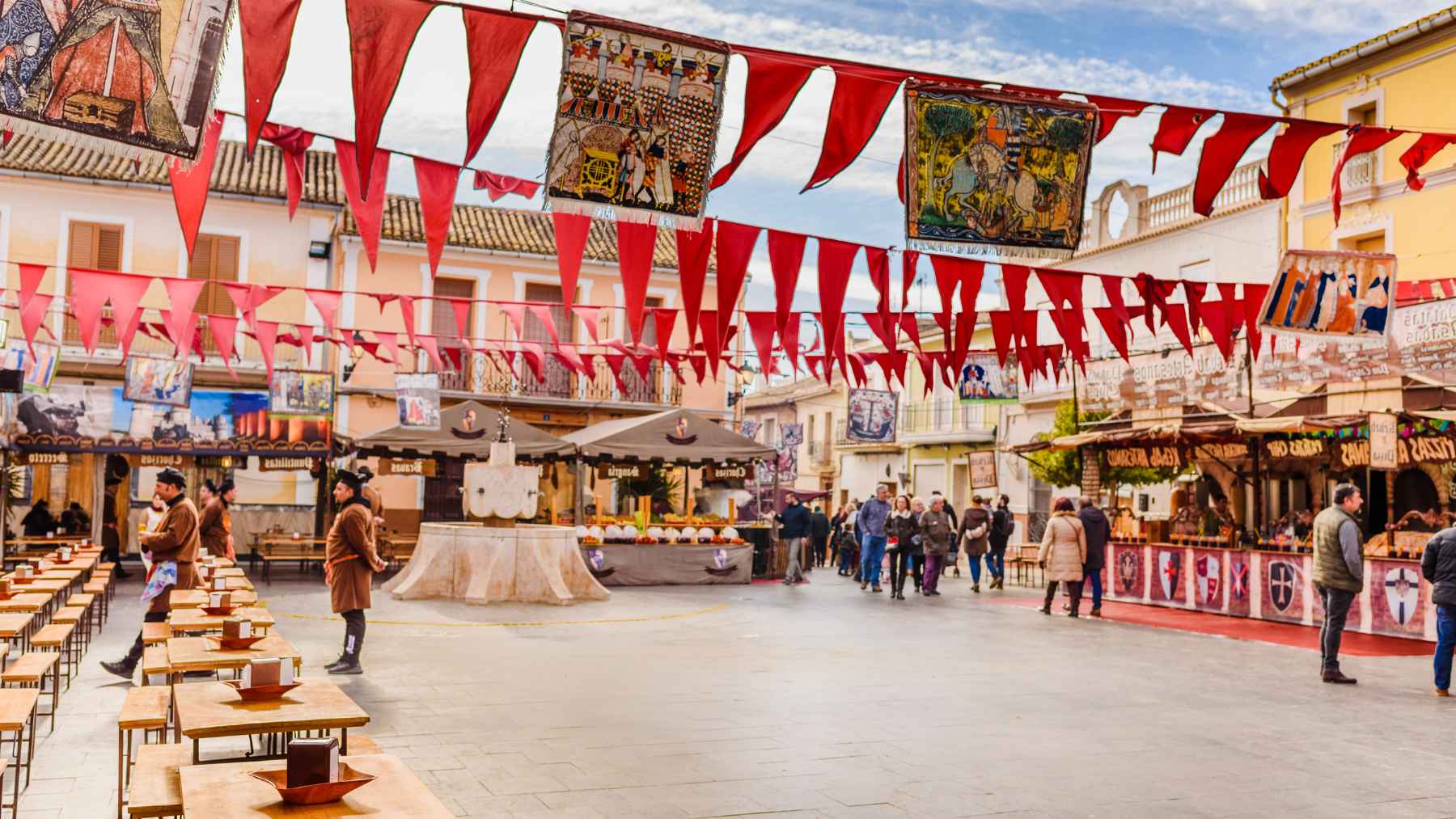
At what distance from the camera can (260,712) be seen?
4215 millimetres

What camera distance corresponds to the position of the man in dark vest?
31.2 ft

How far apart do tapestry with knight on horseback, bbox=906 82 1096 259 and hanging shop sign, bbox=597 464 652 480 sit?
14344 millimetres

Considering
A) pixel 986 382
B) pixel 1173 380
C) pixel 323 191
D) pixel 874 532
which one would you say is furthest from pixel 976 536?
pixel 323 191

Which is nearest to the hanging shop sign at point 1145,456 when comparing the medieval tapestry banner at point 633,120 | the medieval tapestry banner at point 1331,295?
the medieval tapestry banner at point 1331,295

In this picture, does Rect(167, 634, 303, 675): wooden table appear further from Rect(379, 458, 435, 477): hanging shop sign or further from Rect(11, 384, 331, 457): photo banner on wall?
Rect(379, 458, 435, 477): hanging shop sign

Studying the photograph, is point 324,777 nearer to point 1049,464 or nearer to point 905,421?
point 1049,464

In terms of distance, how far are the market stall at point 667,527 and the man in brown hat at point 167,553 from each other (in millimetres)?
9199

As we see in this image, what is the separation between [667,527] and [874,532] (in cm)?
325

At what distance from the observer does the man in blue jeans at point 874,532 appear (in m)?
18.2

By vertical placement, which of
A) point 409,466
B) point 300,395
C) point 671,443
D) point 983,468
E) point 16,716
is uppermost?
point 300,395

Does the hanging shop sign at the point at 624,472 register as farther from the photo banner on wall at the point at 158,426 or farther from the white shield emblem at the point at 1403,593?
the white shield emblem at the point at 1403,593

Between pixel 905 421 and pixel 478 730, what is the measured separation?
3265 centimetres

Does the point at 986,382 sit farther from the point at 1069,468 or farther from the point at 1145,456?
the point at 1069,468

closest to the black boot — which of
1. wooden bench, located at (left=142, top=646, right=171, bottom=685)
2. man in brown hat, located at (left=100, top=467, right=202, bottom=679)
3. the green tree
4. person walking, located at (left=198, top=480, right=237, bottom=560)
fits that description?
man in brown hat, located at (left=100, top=467, right=202, bottom=679)
